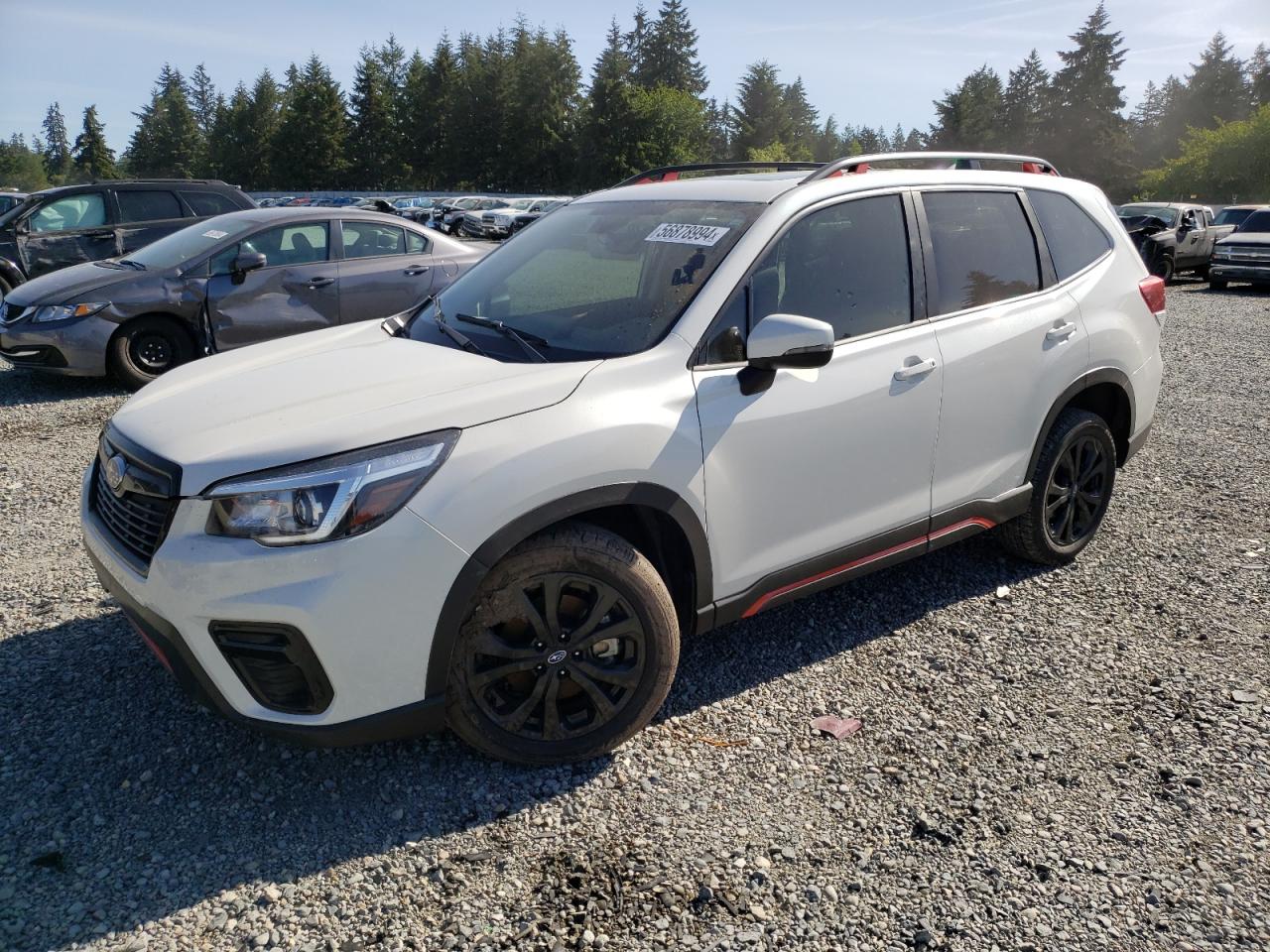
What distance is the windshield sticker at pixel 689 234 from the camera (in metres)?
3.31

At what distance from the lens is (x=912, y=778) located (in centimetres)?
300

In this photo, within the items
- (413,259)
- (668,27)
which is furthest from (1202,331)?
(668,27)

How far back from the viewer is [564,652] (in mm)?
2871

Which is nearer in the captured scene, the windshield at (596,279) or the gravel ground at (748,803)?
the gravel ground at (748,803)

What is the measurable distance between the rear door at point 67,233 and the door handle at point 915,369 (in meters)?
10.4

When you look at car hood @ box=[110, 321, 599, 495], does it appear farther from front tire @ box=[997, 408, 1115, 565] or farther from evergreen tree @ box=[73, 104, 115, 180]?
evergreen tree @ box=[73, 104, 115, 180]

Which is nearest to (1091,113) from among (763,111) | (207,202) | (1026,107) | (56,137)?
(1026,107)

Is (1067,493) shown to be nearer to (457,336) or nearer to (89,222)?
(457,336)

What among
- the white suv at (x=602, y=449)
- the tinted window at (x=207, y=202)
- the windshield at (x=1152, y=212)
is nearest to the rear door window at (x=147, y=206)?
the tinted window at (x=207, y=202)

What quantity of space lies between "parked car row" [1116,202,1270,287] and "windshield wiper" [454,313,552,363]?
17.6 metres

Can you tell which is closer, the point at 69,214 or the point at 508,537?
the point at 508,537

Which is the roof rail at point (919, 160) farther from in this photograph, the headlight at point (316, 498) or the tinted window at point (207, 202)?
the tinted window at point (207, 202)

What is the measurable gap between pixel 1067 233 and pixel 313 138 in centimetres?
8529

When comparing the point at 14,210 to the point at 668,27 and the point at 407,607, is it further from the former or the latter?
the point at 668,27
